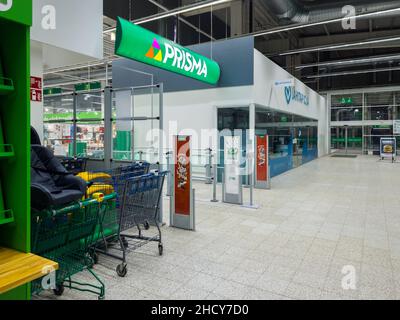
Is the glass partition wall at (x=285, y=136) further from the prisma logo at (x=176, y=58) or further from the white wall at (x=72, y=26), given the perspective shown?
the white wall at (x=72, y=26)

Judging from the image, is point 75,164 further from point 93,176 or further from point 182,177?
point 182,177

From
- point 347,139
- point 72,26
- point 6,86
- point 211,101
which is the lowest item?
point 6,86

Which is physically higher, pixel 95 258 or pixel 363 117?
pixel 363 117

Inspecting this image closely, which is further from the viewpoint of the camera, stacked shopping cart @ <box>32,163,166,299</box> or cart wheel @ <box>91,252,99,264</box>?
cart wheel @ <box>91,252,99,264</box>

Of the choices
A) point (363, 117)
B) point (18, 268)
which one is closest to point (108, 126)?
point (18, 268)

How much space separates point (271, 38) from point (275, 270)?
14.6 metres

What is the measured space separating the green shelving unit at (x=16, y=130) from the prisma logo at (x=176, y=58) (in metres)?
3.79

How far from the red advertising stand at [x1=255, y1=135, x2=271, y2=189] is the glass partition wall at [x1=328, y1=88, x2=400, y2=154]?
15876mm

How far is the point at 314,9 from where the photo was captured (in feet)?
34.8

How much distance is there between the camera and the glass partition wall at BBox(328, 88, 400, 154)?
20922mm

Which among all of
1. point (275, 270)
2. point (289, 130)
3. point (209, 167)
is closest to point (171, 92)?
point (209, 167)

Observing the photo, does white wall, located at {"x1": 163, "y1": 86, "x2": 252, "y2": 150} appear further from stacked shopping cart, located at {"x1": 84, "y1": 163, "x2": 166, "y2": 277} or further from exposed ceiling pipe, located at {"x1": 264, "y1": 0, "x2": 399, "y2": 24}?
stacked shopping cart, located at {"x1": 84, "y1": 163, "x2": 166, "y2": 277}

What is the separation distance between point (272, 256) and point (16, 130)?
3.06 metres

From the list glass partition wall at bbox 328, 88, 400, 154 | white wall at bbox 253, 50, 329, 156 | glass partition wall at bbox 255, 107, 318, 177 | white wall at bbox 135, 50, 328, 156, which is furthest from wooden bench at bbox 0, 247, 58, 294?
glass partition wall at bbox 328, 88, 400, 154
